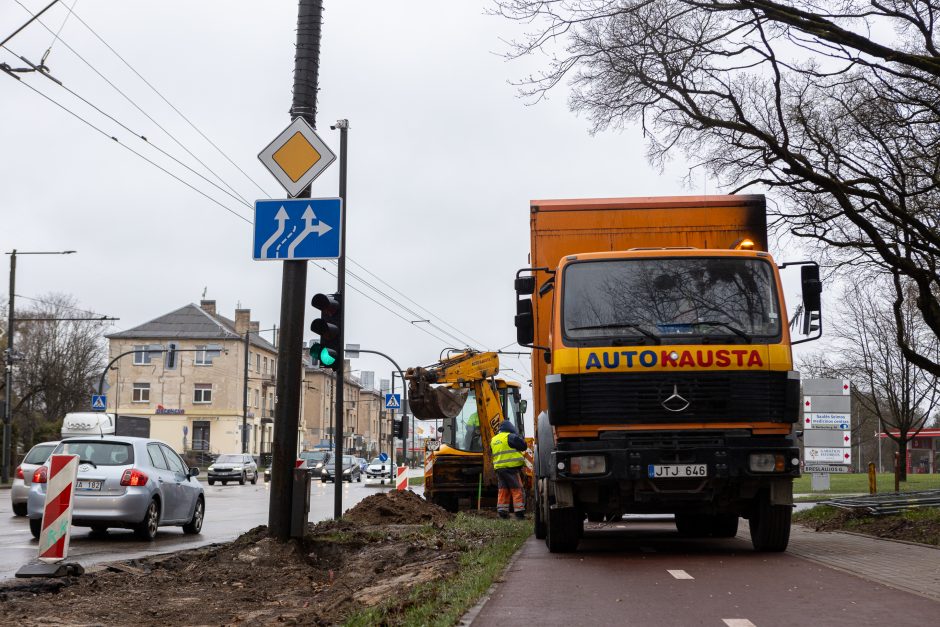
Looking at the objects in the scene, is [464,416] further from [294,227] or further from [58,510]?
[58,510]

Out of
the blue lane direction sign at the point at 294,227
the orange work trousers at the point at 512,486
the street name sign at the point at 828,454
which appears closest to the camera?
the blue lane direction sign at the point at 294,227

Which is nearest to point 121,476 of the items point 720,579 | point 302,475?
point 302,475

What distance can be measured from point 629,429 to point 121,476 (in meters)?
8.24

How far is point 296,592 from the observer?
895cm

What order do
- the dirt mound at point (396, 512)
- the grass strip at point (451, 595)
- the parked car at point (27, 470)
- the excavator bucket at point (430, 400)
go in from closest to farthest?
the grass strip at point (451, 595) → the dirt mound at point (396, 512) → the excavator bucket at point (430, 400) → the parked car at point (27, 470)

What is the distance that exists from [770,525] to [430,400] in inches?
330

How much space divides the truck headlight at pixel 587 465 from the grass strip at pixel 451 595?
1.11m

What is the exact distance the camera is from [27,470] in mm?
19406

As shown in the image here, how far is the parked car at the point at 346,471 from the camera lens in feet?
185

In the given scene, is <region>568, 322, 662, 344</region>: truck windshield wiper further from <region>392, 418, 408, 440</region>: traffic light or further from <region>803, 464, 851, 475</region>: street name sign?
<region>392, 418, 408, 440</region>: traffic light

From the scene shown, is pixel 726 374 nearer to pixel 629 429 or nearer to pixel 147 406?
pixel 629 429

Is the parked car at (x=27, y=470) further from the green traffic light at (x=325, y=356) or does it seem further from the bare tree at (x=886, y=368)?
the bare tree at (x=886, y=368)

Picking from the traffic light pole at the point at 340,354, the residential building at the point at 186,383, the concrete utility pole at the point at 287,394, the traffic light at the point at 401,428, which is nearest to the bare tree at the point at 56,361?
the residential building at the point at 186,383

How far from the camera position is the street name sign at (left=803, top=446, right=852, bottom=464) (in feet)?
73.9
